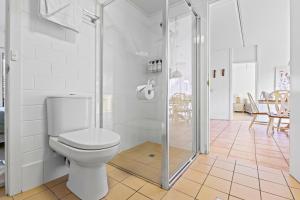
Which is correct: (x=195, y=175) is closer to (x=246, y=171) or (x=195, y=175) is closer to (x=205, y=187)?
(x=205, y=187)

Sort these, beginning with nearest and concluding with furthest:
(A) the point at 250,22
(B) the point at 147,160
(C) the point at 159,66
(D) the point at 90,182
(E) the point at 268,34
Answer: (D) the point at 90,182
(B) the point at 147,160
(C) the point at 159,66
(A) the point at 250,22
(E) the point at 268,34

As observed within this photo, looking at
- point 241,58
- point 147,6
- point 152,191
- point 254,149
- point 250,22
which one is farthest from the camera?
point 241,58

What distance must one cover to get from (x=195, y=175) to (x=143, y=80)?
49.4 inches

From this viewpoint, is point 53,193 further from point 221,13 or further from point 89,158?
point 221,13

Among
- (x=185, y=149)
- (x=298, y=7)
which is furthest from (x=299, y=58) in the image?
(x=185, y=149)

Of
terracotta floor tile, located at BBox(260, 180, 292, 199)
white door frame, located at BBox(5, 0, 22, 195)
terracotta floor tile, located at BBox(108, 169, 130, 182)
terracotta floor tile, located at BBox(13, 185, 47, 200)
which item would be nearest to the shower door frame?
terracotta floor tile, located at BBox(108, 169, 130, 182)

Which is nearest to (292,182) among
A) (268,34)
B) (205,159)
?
(205,159)

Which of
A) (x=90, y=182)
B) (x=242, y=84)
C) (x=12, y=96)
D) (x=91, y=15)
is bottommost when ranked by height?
(x=90, y=182)

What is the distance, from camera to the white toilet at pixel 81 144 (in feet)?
3.29

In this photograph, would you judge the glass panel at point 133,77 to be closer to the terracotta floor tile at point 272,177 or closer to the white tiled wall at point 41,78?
the white tiled wall at point 41,78

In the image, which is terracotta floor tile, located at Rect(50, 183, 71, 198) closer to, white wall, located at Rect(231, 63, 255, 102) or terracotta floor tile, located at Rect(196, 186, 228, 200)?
terracotta floor tile, located at Rect(196, 186, 228, 200)

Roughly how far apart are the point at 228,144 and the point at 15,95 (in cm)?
269

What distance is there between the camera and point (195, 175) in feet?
4.69

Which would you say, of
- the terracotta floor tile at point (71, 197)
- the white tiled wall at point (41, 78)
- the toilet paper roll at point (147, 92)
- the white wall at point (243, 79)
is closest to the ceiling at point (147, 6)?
the white tiled wall at point (41, 78)
